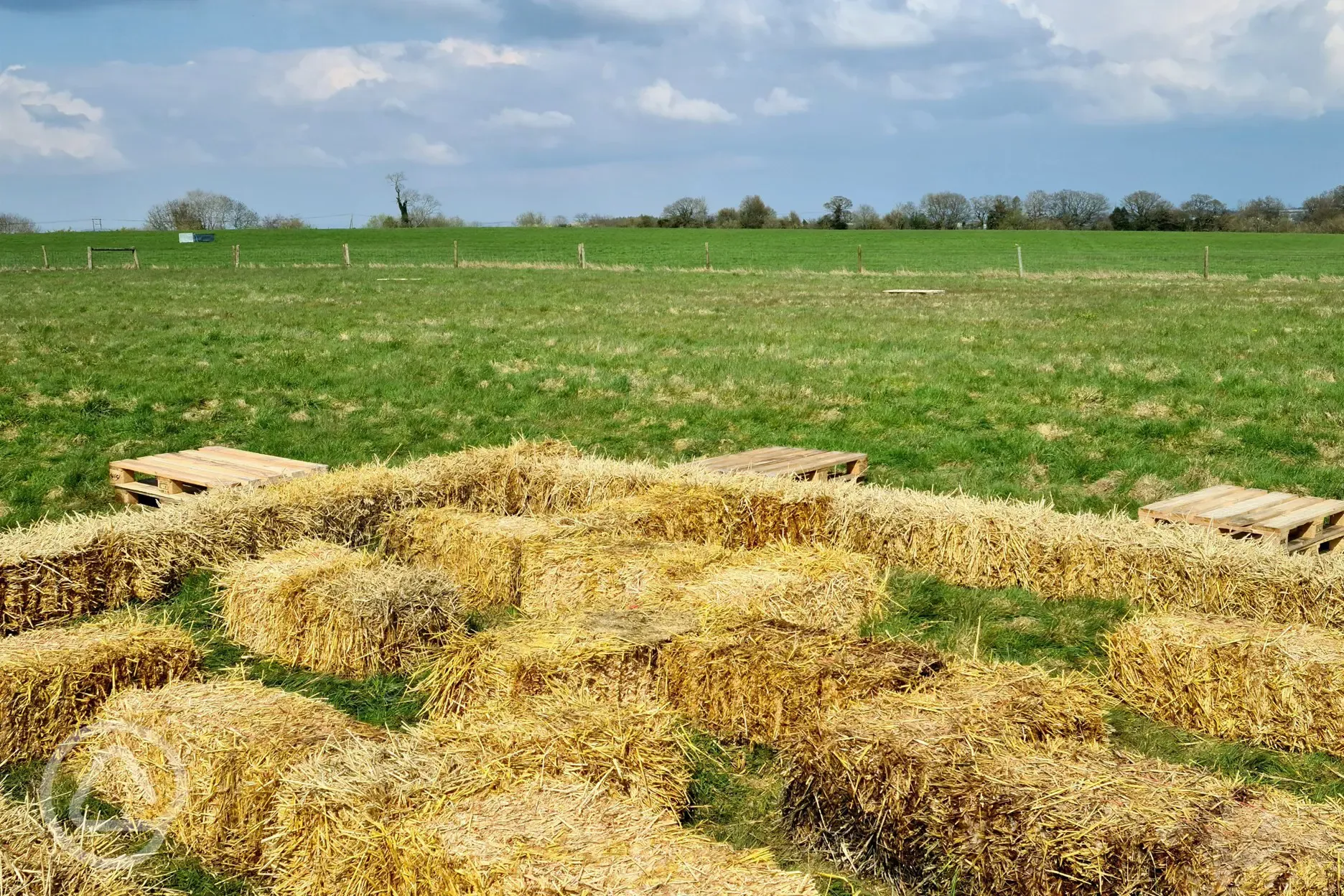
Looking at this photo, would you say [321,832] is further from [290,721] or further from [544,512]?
[544,512]

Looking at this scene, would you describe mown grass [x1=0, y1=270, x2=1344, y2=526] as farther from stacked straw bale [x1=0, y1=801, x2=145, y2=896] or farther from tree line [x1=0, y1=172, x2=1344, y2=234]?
tree line [x1=0, y1=172, x2=1344, y2=234]

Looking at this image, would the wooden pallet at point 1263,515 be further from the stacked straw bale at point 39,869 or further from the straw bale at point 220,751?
the stacked straw bale at point 39,869

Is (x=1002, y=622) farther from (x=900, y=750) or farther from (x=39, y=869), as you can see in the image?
(x=39, y=869)

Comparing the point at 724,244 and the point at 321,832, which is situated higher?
the point at 724,244

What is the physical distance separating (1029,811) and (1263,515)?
5377 mm

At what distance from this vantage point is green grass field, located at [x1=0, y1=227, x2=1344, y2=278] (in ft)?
162

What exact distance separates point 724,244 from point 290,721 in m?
68.8

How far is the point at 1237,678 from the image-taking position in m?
5.60

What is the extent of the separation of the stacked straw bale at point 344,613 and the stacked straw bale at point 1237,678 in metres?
3.96

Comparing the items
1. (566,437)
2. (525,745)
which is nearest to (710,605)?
(525,745)

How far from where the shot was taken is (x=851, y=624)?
680cm

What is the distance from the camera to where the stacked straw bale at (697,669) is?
5.09 meters

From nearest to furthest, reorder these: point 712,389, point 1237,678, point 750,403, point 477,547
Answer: point 1237,678 < point 477,547 < point 750,403 < point 712,389

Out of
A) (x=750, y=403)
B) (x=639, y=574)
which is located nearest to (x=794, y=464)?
(x=639, y=574)
